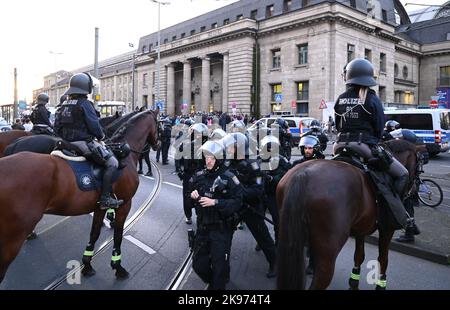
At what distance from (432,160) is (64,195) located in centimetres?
2088

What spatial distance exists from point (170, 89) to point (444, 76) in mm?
39838

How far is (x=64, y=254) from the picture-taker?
6242 millimetres

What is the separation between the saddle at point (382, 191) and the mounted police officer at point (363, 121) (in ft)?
0.23

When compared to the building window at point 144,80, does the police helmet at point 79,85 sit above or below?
below

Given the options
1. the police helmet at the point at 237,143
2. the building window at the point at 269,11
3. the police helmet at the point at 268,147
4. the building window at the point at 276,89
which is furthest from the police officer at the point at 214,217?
the building window at the point at 269,11

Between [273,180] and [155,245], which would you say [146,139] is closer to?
[155,245]

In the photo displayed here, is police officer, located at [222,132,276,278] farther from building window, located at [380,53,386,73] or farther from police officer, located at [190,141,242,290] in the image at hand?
building window, located at [380,53,386,73]

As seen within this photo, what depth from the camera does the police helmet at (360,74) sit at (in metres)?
4.62

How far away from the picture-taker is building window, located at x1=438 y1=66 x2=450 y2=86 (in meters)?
53.6

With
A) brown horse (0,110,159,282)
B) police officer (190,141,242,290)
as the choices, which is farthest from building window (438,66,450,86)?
police officer (190,141,242,290)

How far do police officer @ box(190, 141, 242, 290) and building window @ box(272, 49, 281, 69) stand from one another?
40.1 metres

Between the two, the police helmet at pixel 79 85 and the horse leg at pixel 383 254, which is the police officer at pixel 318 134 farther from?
the police helmet at pixel 79 85
